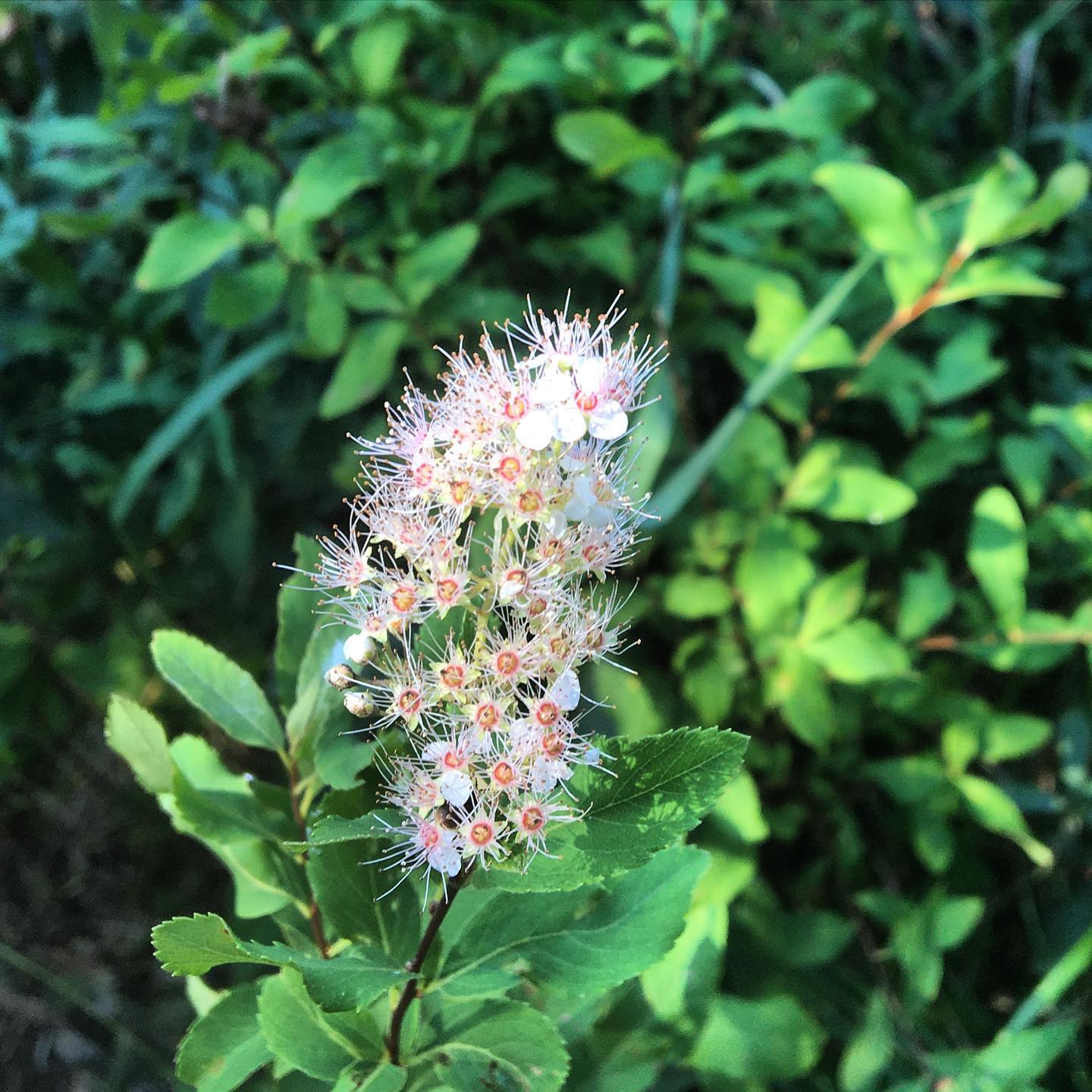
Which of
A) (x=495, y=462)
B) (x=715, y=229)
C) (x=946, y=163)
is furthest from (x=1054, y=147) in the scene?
(x=495, y=462)

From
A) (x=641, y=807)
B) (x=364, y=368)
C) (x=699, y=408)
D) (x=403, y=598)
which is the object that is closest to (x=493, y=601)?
(x=403, y=598)

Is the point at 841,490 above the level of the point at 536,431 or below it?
below

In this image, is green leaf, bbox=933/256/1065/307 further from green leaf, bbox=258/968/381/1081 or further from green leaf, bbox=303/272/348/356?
green leaf, bbox=258/968/381/1081

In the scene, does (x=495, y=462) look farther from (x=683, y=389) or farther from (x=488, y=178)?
(x=488, y=178)

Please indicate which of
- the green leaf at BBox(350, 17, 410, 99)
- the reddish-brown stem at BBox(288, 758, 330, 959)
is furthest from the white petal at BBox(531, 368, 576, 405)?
the green leaf at BBox(350, 17, 410, 99)

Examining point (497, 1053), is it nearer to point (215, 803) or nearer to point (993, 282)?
point (215, 803)

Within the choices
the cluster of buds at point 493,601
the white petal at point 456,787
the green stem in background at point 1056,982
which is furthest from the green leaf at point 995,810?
the white petal at point 456,787
